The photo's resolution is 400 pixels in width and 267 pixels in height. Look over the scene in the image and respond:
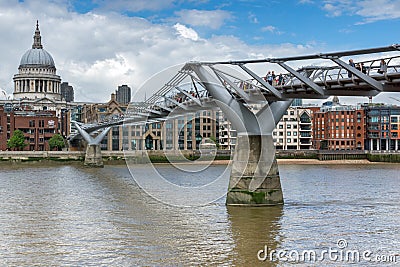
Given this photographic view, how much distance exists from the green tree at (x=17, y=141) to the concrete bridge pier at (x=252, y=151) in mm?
70610

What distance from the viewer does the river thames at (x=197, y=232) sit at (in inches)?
674

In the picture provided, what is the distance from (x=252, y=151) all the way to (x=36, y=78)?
405 ft

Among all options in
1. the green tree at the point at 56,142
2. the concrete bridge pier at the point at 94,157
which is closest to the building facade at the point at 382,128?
the concrete bridge pier at the point at 94,157

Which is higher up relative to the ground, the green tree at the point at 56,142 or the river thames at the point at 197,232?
the green tree at the point at 56,142

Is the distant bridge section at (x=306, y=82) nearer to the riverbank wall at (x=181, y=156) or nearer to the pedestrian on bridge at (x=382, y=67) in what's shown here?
the pedestrian on bridge at (x=382, y=67)

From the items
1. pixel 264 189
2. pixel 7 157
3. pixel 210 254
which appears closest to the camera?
pixel 210 254

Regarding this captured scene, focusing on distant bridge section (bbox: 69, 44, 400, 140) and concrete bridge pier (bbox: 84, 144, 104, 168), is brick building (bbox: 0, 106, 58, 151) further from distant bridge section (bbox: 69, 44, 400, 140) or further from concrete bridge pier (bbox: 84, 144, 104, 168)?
distant bridge section (bbox: 69, 44, 400, 140)

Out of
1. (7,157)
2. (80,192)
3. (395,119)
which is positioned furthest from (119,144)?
(80,192)

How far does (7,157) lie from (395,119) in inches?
2100

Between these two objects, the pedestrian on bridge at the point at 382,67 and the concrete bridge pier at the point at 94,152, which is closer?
the pedestrian on bridge at the point at 382,67

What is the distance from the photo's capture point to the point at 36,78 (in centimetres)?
14375

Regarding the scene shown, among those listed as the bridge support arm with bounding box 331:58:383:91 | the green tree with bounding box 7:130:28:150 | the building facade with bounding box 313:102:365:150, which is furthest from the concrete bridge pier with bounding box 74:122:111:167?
the bridge support arm with bounding box 331:58:383:91

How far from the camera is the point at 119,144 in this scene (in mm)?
93312

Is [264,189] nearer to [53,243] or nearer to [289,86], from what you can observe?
[289,86]
